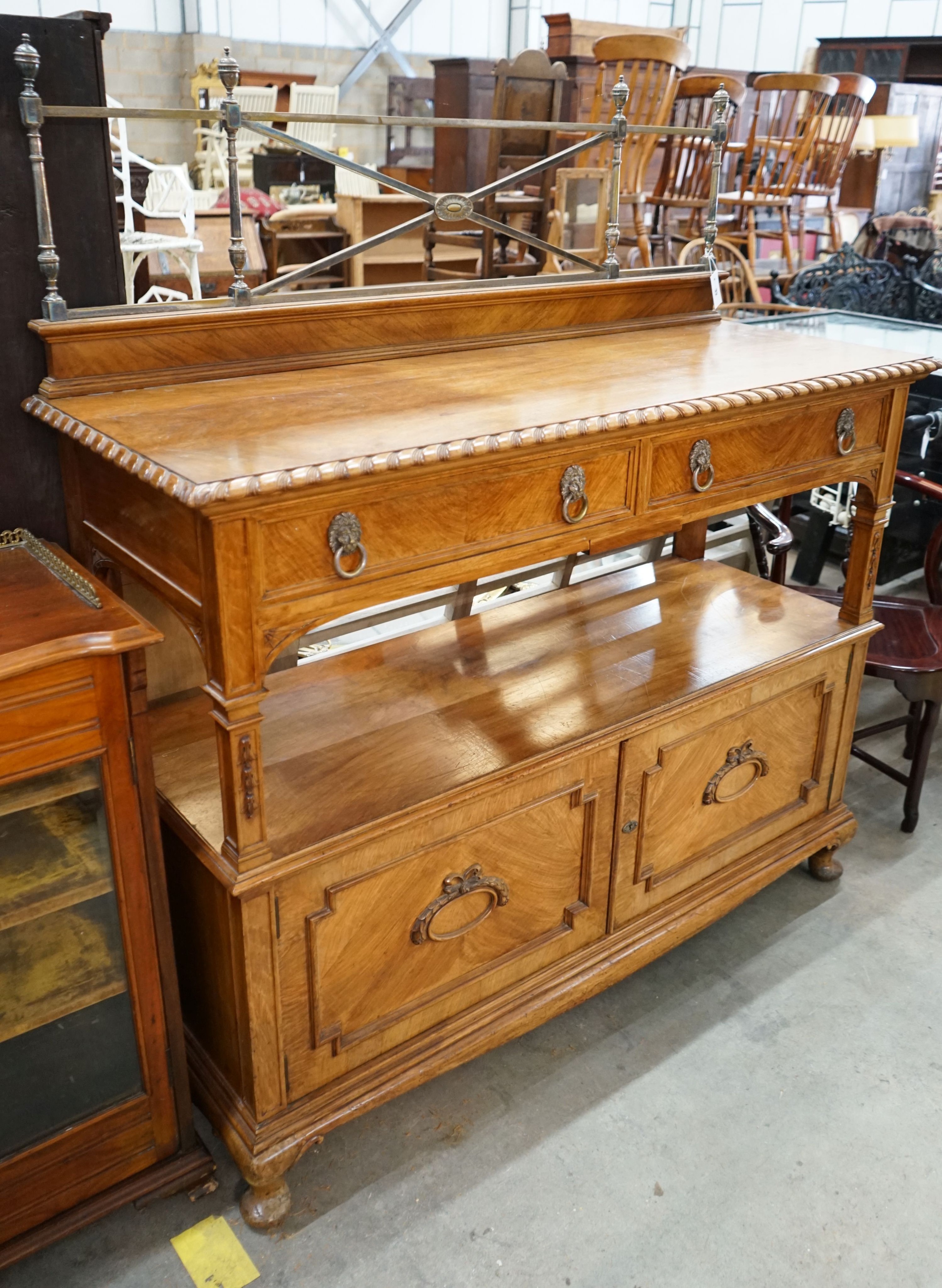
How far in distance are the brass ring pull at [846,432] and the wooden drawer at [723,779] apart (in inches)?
18.6

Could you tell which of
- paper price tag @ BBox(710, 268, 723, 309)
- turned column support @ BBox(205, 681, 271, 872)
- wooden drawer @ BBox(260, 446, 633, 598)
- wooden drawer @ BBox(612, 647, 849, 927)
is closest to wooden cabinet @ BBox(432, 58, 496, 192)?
paper price tag @ BBox(710, 268, 723, 309)

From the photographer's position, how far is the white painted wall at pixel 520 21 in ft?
35.8

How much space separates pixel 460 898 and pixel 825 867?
1.21 metres

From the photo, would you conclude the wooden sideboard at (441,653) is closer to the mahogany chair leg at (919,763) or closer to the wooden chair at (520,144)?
the mahogany chair leg at (919,763)

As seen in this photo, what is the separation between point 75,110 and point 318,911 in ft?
4.19

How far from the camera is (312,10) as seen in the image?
11.7 metres

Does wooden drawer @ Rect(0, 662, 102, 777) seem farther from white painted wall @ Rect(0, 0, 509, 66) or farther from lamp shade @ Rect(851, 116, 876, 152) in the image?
lamp shade @ Rect(851, 116, 876, 152)

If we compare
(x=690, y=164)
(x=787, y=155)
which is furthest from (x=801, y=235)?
(x=690, y=164)

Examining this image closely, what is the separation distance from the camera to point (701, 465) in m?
1.92

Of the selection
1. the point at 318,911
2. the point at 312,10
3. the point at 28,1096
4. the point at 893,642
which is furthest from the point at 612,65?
the point at 312,10

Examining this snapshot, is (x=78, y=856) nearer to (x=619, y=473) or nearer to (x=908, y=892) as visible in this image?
(x=619, y=473)

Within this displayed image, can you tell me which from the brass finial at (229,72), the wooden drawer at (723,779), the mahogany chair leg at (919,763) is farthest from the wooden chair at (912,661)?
the brass finial at (229,72)

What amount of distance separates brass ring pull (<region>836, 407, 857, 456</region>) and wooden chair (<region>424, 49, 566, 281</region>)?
11.0ft

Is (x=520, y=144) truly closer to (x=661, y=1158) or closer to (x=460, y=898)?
(x=460, y=898)
